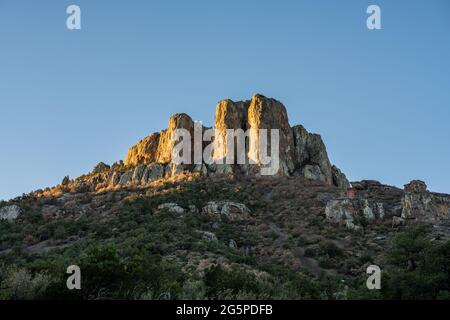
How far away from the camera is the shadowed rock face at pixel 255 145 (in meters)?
70.4

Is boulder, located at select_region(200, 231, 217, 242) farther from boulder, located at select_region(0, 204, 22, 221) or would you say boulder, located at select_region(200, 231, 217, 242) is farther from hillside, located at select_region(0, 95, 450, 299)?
boulder, located at select_region(0, 204, 22, 221)

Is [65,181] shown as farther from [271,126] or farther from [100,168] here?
[271,126]

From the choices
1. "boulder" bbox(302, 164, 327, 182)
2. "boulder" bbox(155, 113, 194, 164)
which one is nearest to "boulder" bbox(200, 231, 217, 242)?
"boulder" bbox(302, 164, 327, 182)

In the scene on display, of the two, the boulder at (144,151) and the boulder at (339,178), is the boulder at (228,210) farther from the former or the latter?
the boulder at (144,151)

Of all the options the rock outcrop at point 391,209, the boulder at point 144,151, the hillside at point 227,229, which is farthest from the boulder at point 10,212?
the rock outcrop at point 391,209

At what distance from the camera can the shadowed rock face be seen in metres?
70.4

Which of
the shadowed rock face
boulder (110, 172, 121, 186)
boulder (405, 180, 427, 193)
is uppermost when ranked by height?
the shadowed rock face

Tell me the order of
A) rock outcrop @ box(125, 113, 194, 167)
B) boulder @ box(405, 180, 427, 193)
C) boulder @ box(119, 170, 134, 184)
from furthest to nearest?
rock outcrop @ box(125, 113, 194, 167) → boulder @ box(119, 170, 134, 184) → boulder @ box(405, 180, 427, 193)

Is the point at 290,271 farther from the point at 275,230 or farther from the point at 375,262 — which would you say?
the point at 275,230

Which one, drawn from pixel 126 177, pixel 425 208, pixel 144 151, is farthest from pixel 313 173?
pixel 144 151

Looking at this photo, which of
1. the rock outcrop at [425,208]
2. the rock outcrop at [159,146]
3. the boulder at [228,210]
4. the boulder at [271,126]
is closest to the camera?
the rock outcrop at [425,208]

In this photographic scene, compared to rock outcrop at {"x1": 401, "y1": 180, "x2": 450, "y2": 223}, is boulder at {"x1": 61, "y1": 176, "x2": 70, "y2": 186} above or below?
above

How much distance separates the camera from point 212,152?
74.3 meters

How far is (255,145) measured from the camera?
234 ft
